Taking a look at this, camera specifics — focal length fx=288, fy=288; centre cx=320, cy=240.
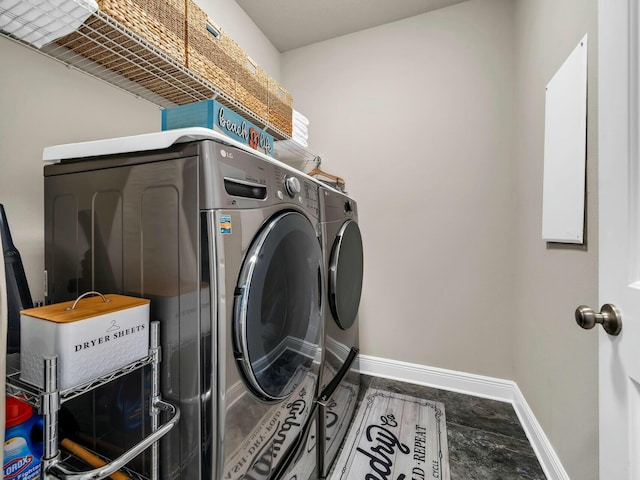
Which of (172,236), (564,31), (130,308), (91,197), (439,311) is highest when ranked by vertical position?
(564,31)

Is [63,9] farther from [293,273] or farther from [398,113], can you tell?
[398,113]

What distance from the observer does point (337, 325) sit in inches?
55.6

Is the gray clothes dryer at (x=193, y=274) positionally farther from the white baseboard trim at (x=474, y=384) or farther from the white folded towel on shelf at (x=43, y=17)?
the white baseboard trim at (x=474, y=384)

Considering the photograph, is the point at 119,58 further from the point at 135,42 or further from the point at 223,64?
the point at 223,64

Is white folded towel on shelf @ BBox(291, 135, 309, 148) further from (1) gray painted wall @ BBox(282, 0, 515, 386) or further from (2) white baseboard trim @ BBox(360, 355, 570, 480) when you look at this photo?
(2) white baseboard trim @ BBox(360, 355, 570, 480)

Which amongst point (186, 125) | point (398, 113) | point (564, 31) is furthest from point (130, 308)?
point (398, 113)

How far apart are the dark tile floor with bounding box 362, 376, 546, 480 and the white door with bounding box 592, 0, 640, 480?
0.92 metres

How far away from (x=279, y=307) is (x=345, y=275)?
615 mm

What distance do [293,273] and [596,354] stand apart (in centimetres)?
107

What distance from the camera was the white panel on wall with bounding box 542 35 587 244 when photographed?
Answer: 42.9 inches

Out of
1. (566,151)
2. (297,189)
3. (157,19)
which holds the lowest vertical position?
(297,189)

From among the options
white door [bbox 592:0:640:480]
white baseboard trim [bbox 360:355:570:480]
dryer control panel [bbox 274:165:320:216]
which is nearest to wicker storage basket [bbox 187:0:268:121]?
dryer control panel [bbox 274:165:320:216]

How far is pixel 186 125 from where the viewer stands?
3.35 ft

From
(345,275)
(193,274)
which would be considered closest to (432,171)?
(345,275)
